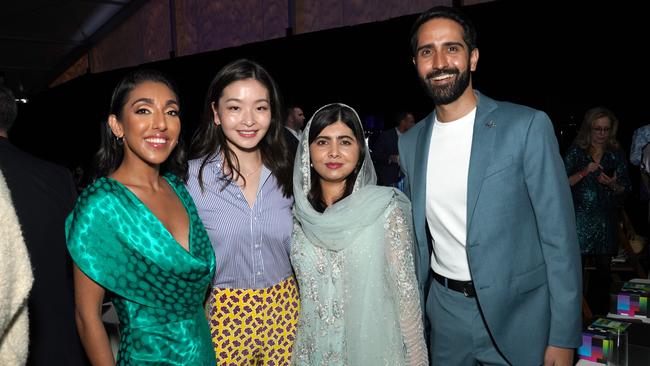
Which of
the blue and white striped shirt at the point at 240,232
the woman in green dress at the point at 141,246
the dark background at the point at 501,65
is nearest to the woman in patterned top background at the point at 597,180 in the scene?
the dark background at the point at 501,65

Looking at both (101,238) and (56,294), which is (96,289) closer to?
(101,238)

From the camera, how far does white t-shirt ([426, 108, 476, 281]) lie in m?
1.71

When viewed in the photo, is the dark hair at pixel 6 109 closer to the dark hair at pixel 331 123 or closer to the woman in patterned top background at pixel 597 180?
the dark hair at pixel 331 123

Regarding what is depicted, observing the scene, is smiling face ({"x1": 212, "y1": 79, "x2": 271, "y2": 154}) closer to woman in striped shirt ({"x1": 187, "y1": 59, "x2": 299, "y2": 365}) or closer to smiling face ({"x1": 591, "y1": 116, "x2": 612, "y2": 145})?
woman in striped shirt ({"x1": 187, "y1": 59, "x2": 299, "y2": 365})

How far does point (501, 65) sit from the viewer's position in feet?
14.0

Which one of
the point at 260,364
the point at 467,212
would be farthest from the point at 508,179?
the point at 260,364

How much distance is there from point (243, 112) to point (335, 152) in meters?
0.39

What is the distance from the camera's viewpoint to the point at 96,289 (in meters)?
1.39

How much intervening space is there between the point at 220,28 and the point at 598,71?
6655 mm

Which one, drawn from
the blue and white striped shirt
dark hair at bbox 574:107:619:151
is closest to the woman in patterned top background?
dark hair at bbox 574:107:619:151

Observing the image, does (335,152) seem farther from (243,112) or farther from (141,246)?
(141,246)

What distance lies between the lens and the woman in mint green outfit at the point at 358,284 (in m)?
1.81

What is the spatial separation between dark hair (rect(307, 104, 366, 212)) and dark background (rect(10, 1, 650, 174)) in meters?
1.47

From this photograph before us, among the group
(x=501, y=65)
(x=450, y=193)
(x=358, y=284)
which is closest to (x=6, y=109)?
(x=358, y=284)
